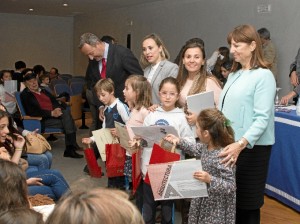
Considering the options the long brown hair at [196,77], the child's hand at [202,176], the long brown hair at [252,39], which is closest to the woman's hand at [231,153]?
the child's hand at [202,176]

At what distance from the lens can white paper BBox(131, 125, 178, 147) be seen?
2.86 m

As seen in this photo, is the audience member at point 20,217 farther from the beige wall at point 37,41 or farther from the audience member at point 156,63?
the beige wall at point 37,41

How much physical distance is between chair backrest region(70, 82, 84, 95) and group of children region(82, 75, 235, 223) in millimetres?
4889

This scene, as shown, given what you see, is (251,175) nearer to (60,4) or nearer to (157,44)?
(157,44)

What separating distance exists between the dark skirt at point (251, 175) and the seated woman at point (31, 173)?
1.27m

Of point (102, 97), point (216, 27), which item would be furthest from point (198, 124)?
point (216, 27)

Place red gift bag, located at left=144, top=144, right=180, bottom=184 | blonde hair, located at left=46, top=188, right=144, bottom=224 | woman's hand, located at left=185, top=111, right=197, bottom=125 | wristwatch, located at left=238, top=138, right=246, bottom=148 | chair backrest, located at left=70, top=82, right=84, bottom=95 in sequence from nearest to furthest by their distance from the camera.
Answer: blonde hair, located at left=46, top=188, right=144, bottom=224 → wristwatch, located at left=238, top=138, right=246, bottom=148 → red gift bag, located at left=144, top=144, right=180, bottom=184 → woman's hand, located at left=185, top=111, right=197, bottom=125 → chair backrest, located at left=70, top=82, right=84, bottom=95

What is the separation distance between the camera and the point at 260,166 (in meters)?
2.63

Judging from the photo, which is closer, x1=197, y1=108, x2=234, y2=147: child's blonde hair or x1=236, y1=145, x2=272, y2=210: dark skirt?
x1=197, y1=108, x2=234, y2=147: child's blonde hair

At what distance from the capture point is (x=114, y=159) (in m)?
3.68

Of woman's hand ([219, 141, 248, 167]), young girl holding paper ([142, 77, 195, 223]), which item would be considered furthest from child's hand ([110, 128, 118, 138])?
woman's hand ([219, 141, 248, 167])

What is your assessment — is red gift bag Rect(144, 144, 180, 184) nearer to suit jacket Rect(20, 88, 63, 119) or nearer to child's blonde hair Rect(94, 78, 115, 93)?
child's blonde hair Rect(94, 78, 115, 93)

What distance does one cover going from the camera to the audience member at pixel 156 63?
352cm

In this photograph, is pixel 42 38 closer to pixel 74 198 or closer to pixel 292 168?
pixel 292 168
